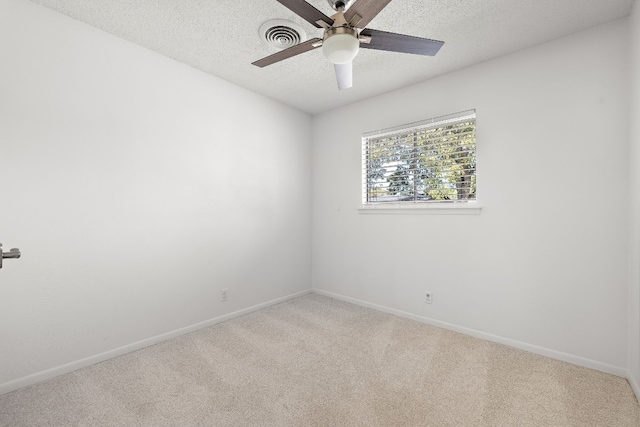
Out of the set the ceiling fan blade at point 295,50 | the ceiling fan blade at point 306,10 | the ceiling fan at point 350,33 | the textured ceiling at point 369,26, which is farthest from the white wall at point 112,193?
the ceiling fan blade at point 306,10

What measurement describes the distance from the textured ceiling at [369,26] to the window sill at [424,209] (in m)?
1.30

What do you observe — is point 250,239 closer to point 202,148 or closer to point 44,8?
point 202,148

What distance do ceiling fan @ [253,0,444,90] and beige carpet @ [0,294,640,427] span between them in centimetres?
202

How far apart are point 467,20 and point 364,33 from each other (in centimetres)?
101

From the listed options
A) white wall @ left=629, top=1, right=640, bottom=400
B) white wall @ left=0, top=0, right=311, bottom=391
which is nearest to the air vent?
white wall @ left=0, top=0, right=311, bottom=391

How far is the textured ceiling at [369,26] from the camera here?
1947 millimetres

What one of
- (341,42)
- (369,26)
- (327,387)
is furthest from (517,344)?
(369,26)

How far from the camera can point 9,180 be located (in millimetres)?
1880

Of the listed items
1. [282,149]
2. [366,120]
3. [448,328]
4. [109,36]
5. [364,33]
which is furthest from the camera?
[282,149]

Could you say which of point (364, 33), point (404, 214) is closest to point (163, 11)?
point (364, 33)

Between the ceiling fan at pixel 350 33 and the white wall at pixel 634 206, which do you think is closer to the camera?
the ceiling fan at pixel 350 33

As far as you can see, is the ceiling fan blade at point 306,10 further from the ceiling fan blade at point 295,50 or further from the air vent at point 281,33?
the air vent at point 281,33

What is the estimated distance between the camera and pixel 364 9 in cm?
143

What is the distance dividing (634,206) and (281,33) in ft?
8.84
